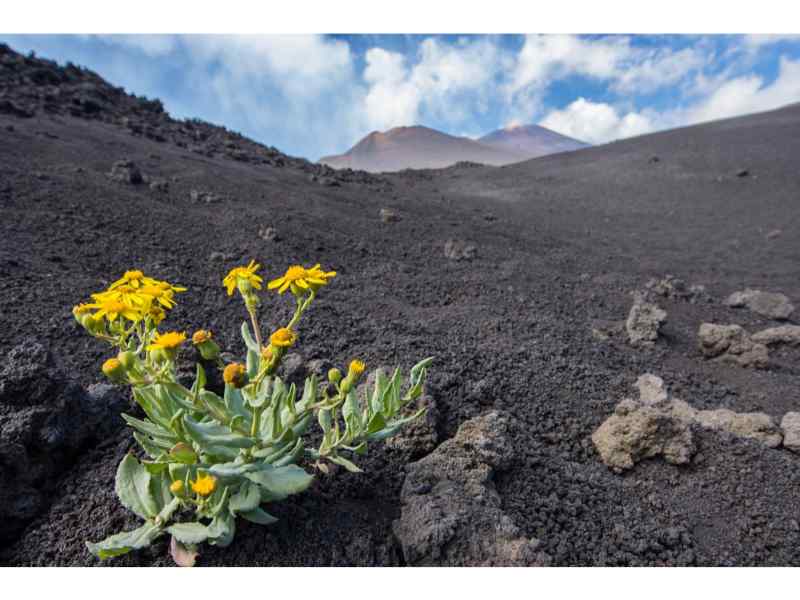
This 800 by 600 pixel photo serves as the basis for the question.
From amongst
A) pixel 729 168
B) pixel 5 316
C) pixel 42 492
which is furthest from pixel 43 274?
pixel 729 168

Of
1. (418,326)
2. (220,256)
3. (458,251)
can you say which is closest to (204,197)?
(220,256)

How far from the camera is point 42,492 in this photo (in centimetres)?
149

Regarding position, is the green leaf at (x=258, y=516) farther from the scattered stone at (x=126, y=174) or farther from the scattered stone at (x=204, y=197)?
the scattered stone at (x=126, y=174)

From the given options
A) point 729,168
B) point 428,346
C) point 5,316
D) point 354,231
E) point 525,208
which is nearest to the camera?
point 5,316

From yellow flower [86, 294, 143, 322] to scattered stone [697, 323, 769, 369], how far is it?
140 inches

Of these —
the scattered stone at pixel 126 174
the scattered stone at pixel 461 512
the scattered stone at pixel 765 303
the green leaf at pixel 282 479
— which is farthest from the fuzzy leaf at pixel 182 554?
the scattered stone at pixel 765 303

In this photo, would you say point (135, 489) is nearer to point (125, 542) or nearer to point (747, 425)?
point (125, 542)

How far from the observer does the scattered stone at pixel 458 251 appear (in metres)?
4.59

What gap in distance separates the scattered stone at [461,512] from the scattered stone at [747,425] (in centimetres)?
120

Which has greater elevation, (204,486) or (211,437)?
(211,437)

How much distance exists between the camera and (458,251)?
183 inches

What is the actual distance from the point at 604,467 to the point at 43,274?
3.24 metres

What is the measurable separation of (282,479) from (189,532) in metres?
0.28

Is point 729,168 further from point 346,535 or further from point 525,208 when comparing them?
point 346,535
